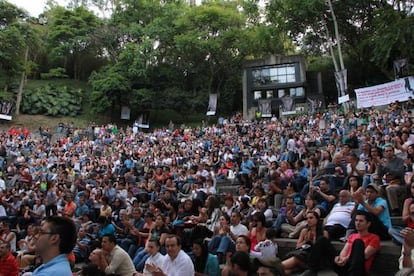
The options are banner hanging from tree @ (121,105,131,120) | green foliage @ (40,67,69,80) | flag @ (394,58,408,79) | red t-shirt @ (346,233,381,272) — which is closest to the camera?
red t-shirt @ (346,233,381,272)

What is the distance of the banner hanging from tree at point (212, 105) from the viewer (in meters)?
37.1

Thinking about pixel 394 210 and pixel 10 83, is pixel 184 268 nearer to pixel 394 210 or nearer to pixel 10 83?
pixel 394 210

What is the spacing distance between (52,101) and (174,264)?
34317 mm

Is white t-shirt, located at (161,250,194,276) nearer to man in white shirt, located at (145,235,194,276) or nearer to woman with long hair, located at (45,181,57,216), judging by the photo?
man in white shirt, located at (145,235,194,276)

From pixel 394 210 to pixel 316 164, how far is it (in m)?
3.35

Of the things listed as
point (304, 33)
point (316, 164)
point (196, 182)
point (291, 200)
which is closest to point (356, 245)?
point (291, 200)

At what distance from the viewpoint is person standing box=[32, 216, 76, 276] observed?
8.12ft

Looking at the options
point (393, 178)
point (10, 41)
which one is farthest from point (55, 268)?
point (10, 41)

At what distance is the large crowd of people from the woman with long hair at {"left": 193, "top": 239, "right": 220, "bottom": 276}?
1 centimetres

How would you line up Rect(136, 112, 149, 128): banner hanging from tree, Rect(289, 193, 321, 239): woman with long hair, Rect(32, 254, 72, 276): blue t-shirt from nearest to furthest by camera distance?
Rect(32, 254, 72, 276): blue t-shirt
Rect(289, 193, 321, 239): woman with long hair
Rect(136, 112, 149, 128): banner hanging from tree

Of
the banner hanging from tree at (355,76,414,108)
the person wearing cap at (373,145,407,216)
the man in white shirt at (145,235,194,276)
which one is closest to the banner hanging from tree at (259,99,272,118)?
the banner hanging from tree at (355,76,414,108)

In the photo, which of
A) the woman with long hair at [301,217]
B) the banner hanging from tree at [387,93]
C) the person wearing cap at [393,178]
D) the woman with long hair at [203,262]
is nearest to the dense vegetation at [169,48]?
the banner hanging from tree at [387,93]

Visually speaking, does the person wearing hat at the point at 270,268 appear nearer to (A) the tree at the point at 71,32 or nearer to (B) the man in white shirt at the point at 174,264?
(B) the man in white shirt at the point at 174,264

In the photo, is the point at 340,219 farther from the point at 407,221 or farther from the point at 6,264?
the point at 6,264
